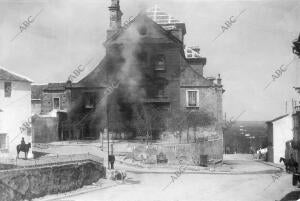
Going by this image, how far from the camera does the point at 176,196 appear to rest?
923 inches

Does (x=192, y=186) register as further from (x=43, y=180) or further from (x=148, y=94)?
(x=148, y=94)

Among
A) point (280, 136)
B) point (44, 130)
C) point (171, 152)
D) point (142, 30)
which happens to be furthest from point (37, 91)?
point (280, 136)

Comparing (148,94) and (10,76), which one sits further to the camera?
(148,94)

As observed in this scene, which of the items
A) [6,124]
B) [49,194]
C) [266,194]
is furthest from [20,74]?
[266,194]

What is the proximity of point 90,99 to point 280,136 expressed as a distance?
17474 mm

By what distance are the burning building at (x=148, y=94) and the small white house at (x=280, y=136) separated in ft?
17.6

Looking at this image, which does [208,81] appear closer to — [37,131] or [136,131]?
[136,131]

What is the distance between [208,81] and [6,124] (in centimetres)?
1952

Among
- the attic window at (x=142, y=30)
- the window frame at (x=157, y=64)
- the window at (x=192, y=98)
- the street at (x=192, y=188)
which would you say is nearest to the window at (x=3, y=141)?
the street at (x=192, y=188)

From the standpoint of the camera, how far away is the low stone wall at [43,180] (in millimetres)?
20609

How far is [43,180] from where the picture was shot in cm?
2231

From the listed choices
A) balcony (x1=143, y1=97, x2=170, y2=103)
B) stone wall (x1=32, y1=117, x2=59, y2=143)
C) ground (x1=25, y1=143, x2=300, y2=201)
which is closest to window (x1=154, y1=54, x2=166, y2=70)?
balcony (x1=143, y1=97, x2=170, y2=103)

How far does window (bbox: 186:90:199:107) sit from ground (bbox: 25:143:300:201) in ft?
27.4

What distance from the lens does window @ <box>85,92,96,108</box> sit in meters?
40.5
